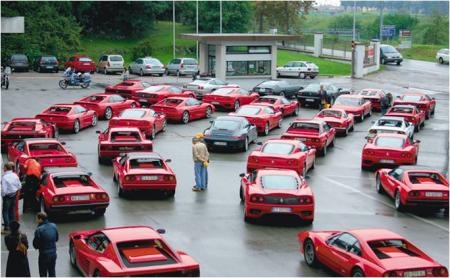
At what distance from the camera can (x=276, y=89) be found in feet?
145

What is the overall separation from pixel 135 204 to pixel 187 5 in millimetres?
63881

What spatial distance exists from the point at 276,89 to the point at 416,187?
76.4ft

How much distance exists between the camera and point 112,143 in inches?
1035

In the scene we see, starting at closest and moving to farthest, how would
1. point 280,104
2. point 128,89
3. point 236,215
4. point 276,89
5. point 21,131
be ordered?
point 236,215
point 21,131
point 280,104
point 128,89
point 276,89

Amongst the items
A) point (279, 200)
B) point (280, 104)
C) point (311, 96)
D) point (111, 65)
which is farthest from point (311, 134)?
point (111, 65)

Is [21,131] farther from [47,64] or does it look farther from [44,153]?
[47,64]

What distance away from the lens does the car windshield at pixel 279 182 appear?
64.0 ft

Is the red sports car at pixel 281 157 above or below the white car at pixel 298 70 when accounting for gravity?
above

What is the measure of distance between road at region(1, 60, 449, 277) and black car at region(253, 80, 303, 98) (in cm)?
887

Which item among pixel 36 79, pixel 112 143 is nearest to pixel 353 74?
pixel 36 79

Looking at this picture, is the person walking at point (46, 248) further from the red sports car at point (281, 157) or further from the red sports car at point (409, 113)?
the red sports car at point (409, 113)

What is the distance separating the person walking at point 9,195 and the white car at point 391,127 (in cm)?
1596

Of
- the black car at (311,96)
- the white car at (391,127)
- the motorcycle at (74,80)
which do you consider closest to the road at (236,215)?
the white car at (391,127)

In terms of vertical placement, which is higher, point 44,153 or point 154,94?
point 44,153
